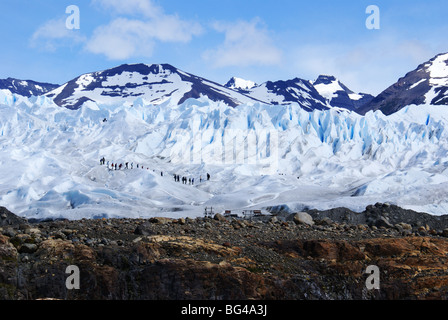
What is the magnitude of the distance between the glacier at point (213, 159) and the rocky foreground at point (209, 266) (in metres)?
17.9

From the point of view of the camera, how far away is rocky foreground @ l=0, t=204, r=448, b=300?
27.7 feet

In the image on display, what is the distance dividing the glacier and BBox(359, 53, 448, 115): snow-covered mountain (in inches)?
3183

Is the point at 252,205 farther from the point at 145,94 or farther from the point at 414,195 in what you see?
the point at 145,94

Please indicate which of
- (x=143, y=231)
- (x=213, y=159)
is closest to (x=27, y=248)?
(x=143, y=231)

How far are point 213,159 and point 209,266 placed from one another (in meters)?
59.0

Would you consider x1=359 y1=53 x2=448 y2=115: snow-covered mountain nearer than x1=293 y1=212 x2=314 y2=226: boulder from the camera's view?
No

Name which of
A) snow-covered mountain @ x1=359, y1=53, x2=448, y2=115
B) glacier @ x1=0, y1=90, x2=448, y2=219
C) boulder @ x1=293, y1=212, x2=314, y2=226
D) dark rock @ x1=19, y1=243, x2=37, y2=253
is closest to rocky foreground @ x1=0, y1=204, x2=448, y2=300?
dark rock @ x1=19, y1=243, x2=37, y2=253

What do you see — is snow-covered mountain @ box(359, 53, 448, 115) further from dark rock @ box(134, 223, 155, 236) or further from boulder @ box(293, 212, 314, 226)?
dark rock @ box(134, 223, 155, 236)

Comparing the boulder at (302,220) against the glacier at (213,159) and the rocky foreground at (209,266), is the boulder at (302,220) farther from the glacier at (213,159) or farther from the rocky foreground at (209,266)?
the glacier at (213,159)

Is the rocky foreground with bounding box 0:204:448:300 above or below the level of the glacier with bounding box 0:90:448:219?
below

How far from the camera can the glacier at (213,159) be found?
34.8 m

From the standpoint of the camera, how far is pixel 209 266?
29.2 feet

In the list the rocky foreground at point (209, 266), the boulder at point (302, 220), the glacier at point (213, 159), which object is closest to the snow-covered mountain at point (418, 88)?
the glacier at point (213, 159)
